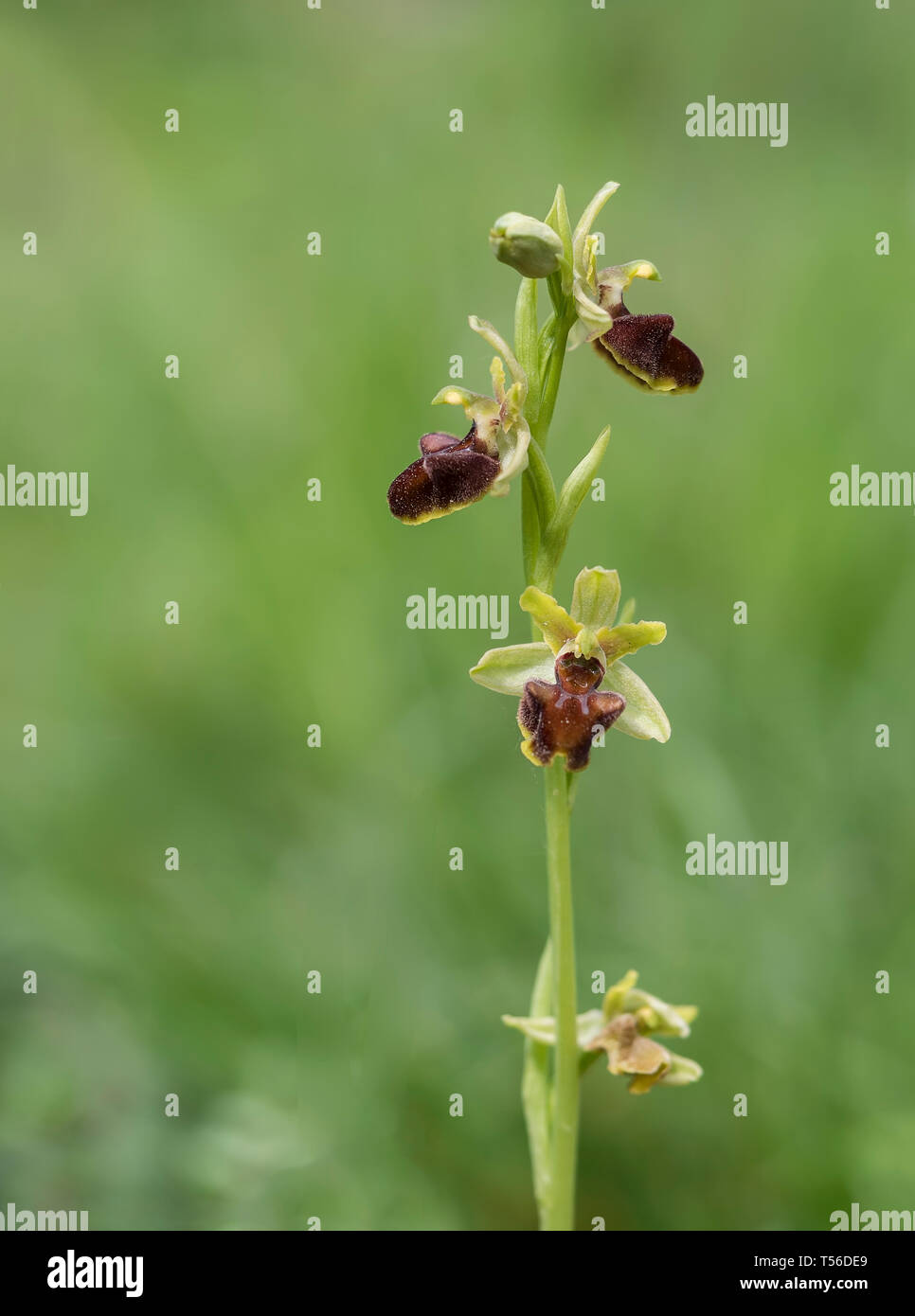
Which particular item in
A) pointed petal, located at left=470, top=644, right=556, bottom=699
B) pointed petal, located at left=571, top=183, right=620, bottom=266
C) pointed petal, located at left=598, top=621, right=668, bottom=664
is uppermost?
pointed petal, located at left=571, top=183, right=620, bottom=266

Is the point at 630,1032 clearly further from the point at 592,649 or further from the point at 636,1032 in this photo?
the point at 592,649

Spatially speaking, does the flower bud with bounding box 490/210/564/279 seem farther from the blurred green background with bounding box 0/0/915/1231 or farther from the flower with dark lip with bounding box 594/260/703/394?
the blurred green background with bounding box 0/0/915/1231

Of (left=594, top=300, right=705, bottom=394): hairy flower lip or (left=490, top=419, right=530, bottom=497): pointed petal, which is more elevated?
(left=594, top=300, right=705, bottom=394): hairy flower lip

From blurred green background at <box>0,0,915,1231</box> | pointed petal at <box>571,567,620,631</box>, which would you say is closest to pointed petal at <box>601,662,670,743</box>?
pointed petal at <box>571,567,620,631</box>

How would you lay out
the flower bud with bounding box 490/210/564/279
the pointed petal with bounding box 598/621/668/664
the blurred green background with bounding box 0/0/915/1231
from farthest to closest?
1. the blurred green background with bounding box 0/0/915/1231
2. the pointed petal with bounding box 598/621/668/664
3. the flower bud with bounding box 490/210/564/279

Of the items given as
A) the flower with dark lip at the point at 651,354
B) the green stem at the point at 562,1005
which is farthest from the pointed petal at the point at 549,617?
the flower with dark lip at the point at 651,354

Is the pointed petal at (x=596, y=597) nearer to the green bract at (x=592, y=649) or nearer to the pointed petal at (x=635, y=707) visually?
the green bract at (x=592, y=649)

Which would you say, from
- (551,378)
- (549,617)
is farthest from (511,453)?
(549,617)
